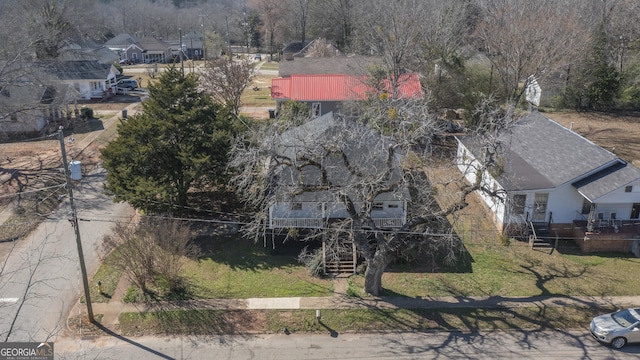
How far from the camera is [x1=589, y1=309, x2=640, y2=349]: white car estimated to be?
1900 centimetres

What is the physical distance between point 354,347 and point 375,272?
3486 mm

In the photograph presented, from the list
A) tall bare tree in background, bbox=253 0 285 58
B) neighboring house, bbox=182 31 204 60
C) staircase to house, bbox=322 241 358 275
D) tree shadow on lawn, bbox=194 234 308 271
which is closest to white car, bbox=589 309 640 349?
staircase to house, bbox=322 241 358 275

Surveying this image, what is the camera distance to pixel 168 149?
26562 mm


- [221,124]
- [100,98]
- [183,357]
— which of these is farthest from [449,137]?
[100,98]

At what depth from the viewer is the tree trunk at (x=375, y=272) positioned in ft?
69.1

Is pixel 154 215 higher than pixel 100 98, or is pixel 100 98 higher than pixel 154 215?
pixel 100 98

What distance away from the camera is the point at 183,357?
18.6 meters

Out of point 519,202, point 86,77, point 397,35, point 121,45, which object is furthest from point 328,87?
point 121,45

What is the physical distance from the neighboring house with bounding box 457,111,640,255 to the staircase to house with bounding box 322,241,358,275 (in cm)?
732

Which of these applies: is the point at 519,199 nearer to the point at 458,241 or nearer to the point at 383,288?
the point at 458,241

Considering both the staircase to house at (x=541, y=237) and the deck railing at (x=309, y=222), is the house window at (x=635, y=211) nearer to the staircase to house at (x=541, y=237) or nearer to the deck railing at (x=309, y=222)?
the staircase to house at (x=541, y=237)

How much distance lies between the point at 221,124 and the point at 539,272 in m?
17.8

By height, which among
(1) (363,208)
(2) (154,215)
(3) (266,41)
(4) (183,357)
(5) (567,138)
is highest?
(3) (266,41)

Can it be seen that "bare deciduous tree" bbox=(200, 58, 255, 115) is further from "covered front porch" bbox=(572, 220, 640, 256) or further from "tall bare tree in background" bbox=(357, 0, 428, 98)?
"covered front porch" bbox=(572, 220, 640, 256)
